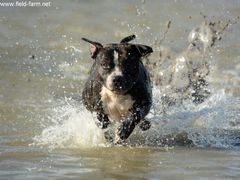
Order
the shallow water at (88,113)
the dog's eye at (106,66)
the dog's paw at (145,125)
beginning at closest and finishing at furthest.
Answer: the shallow water at (88,113) → the dog's eye at (106,66) → the dog's paw at (145,125)

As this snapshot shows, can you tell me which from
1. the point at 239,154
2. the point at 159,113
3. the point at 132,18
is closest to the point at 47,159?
the point at 239,154

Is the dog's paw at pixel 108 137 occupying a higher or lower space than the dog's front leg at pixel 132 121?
lower

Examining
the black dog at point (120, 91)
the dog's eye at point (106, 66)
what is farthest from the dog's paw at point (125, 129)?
the dog's eye at point (106, 66)

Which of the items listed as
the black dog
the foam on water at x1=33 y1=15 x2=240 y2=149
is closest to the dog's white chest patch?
the black dog

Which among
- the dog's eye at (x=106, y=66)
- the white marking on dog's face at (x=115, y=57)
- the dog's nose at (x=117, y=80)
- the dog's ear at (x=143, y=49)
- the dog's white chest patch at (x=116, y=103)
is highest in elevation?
the dog's ear at (x=143, y=49)

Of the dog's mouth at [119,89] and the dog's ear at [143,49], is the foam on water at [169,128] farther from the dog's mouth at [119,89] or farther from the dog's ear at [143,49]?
the dog's ear at [143,49]

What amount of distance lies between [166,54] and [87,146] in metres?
5.82

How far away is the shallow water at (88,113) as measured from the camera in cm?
698

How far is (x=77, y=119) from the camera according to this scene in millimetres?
8727

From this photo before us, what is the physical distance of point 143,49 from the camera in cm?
795

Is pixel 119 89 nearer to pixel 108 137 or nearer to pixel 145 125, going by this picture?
pixel 108 137

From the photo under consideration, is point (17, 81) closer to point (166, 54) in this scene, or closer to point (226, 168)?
point (166, 54)

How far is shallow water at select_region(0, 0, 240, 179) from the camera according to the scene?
6.98m

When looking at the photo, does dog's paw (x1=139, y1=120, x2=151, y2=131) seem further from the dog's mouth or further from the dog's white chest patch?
the dog's mouth
